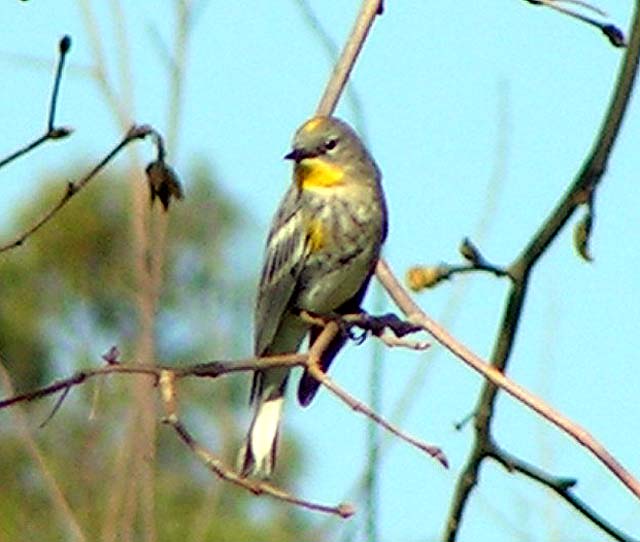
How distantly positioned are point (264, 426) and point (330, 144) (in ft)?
1.55

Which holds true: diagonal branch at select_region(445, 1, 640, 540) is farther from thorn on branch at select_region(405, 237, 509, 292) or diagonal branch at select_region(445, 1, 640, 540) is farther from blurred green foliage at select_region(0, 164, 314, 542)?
blurred green foliage at select_region(0, 164, 314, 542)

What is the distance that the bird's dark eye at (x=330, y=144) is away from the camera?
3916 mm

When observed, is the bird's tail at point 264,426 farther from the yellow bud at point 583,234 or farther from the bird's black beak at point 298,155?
the yellow bud at point 583,234

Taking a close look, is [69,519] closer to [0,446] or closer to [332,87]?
[332,87]

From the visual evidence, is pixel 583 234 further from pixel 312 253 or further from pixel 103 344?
pixel 103 344

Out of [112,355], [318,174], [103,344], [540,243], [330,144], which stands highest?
[540,243]

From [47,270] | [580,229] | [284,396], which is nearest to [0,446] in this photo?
[47,270]

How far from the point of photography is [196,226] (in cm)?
902

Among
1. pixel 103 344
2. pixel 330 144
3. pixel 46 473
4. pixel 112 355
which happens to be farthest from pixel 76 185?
pixel 103 344

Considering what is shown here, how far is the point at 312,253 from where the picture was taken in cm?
409

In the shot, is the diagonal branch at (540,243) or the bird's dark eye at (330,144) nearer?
the diagonal branch at (540,243)

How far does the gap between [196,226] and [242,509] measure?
7.44 feet

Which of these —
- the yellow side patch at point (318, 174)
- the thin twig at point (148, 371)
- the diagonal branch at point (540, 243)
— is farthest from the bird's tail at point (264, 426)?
the thin twig at point (148, 371)

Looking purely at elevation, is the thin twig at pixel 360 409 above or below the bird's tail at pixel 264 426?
above
